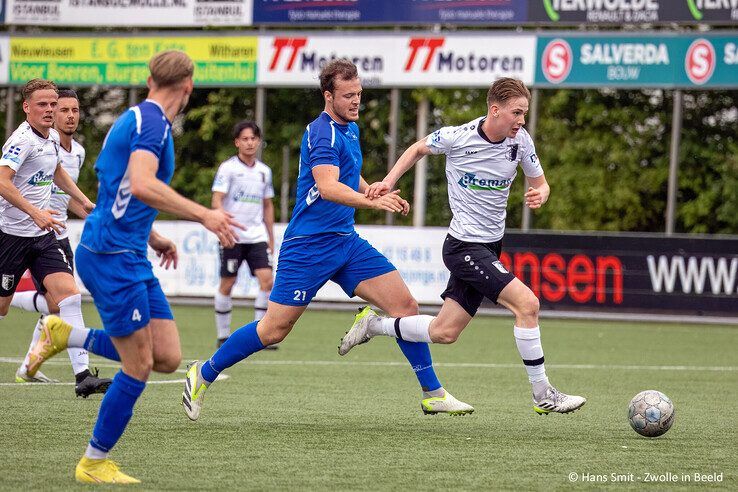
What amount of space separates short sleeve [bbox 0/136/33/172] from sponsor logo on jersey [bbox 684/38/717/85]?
15.0m

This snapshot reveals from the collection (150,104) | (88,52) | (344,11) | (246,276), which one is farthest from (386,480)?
(88,52)

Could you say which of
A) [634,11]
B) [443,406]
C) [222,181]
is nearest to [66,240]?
[222,181]

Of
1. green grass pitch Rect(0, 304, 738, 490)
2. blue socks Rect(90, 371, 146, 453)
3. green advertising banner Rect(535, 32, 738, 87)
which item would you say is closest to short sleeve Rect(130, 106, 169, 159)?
blue socks Rect(90, 371, 146, 453)

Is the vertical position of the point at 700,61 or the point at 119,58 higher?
the point at 700,61

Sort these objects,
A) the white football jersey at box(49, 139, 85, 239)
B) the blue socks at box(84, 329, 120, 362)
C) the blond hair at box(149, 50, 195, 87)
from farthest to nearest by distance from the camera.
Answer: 1. the white football jersey at box(49, 139, 85, 239)
2. the blue socks at box(84, 329, 120, 362)
3. the blond hair at box(149, 50, 195, 87)

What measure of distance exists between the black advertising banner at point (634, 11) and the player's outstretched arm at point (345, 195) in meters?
14.6

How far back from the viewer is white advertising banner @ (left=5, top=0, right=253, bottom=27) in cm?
2331

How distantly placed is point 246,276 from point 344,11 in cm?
536

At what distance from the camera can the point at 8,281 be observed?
30.0ft

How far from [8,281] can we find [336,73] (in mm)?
3157

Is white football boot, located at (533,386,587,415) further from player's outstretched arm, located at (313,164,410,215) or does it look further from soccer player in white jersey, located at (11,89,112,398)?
soccer player in white jersey, located at (11,89,112,398)

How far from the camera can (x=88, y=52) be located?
967 inches

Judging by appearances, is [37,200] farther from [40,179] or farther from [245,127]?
[245,127]

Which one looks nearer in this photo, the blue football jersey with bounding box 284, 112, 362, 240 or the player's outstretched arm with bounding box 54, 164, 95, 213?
the blue football jersey with bounding box 284, 112, 362, 240
